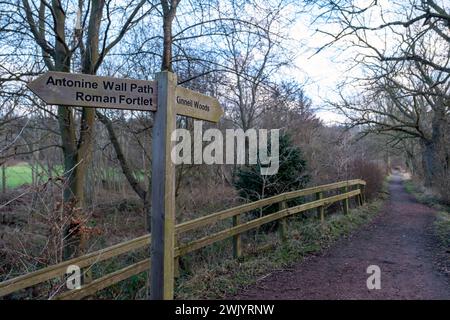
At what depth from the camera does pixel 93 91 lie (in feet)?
10.6

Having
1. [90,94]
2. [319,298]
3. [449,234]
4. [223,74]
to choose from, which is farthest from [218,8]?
[449,234]

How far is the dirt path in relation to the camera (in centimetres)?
495

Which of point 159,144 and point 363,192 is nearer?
point 159,144

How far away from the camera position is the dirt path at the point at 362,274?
495 cm

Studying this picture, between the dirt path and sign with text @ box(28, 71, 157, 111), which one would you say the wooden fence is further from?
sign with text @ box(28, 71, 157, 111)

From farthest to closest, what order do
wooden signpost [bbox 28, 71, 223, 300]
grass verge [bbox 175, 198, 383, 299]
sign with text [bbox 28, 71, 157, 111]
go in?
grass verge [bbox 175, 198, 383, 299]
wooden signpost [bbox 28, 71, 223, 300]
sign with text [bbox 28, 71, 157, 111]

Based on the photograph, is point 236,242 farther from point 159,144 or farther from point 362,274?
point 159,144

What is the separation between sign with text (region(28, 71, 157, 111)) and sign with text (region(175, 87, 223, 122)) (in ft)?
0.97

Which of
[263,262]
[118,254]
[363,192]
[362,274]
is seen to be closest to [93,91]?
[118,254]

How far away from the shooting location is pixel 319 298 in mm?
4781

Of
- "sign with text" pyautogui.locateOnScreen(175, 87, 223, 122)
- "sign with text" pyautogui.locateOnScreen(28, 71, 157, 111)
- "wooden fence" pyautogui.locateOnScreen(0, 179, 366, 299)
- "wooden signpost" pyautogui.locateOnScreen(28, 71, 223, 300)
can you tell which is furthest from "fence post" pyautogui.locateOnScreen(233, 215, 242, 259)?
"sign with text" pyautogui.locateOnScreen(28, 71, 157, 111)

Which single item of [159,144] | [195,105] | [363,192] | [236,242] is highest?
[195,105]

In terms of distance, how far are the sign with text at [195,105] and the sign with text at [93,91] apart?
30 cm

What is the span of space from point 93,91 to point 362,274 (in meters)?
4.67
